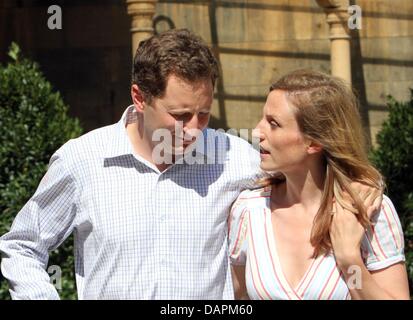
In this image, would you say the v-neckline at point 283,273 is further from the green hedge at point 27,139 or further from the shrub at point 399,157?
the shrub at point 399,157

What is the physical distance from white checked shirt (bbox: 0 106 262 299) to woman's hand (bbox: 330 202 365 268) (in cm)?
44

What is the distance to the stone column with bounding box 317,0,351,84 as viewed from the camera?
8.92 m

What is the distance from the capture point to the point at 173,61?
337 cm

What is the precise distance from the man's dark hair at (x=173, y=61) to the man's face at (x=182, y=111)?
22 millimetres

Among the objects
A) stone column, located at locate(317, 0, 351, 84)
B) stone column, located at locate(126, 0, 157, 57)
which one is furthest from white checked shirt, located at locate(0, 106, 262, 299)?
stone column, located at locate(317, 0, 351, 84)

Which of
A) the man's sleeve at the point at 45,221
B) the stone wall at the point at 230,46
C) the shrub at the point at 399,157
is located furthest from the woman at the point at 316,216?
the stone wall at the point at 230,46

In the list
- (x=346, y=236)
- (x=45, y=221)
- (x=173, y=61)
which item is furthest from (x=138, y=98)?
(x=346, y=236)

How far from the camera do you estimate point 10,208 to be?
22.9 feet

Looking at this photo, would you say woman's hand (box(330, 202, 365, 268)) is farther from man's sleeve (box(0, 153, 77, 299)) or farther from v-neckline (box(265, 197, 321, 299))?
man's sleeve (box(0, 153, 77, 299))

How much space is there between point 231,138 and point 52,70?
274 inches

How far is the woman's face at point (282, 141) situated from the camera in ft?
10.6

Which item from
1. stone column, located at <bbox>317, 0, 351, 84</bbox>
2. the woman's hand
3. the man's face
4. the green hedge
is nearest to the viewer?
the woman's hand

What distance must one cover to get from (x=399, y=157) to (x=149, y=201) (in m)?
4.33
